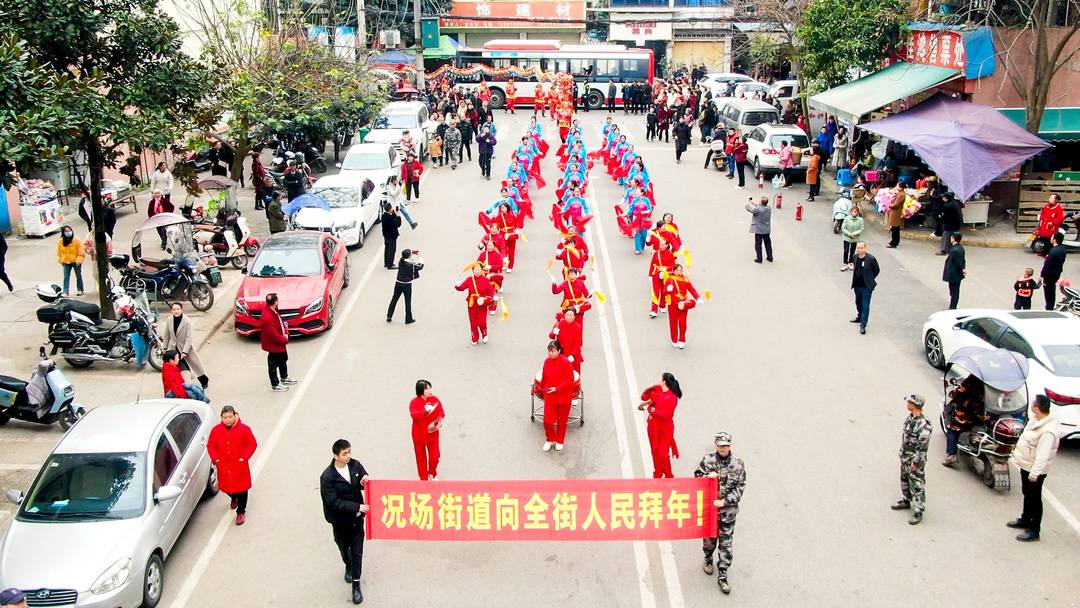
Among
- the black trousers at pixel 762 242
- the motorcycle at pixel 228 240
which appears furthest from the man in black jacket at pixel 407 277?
the black trousers at pixel 762 242

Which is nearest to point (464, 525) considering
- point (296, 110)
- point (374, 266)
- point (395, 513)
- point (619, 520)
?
point (395, 513)

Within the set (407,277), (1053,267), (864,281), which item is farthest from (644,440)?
(1053,267)

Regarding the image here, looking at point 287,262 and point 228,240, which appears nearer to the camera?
point 287,262

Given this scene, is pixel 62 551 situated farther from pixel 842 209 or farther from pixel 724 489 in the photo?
pixel 842 209

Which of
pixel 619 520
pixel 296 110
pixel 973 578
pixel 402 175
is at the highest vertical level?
pixel 296 110

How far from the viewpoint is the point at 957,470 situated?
10633 mm

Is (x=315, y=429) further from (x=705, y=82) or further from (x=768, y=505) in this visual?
(x=705, y=82)

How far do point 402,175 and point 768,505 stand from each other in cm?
1870

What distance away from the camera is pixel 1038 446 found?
353 inches

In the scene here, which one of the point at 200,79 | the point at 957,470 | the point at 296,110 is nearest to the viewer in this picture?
the point at 957,470

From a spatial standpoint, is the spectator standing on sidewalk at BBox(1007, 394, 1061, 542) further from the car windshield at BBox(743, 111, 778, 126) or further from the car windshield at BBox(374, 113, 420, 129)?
the car windshield at BBox(374, 113, 420, 129)

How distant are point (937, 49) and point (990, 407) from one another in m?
15.7

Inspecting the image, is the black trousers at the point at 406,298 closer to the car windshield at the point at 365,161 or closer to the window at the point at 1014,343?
the window at the point at 1014,343

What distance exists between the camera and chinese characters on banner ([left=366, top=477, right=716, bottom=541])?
845 cm
